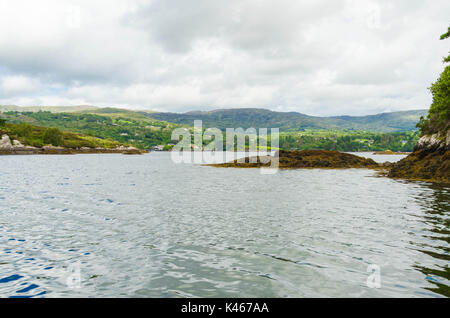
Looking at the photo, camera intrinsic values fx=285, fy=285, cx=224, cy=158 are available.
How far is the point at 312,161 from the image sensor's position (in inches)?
3093

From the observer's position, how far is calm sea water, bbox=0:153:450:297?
9.60 meters

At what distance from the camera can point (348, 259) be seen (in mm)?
12148

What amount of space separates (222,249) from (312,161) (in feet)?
228

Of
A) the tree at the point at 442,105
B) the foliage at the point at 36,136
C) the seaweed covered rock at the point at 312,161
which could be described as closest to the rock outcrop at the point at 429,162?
the tree at the point at 442,105

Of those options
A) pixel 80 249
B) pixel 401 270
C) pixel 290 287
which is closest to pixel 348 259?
pixel 401 270

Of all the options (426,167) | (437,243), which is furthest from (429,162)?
(437,243)

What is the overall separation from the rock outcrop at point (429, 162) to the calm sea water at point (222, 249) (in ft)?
79.8

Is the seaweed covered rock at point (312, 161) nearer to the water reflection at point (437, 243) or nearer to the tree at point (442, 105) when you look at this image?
the tree at point (442, 105)

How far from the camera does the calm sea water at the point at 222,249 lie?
9602 millimetres

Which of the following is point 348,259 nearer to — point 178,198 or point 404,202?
point 404,202

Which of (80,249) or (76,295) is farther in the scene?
(80,249)

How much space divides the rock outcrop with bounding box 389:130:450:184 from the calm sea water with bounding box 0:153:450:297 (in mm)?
24313
